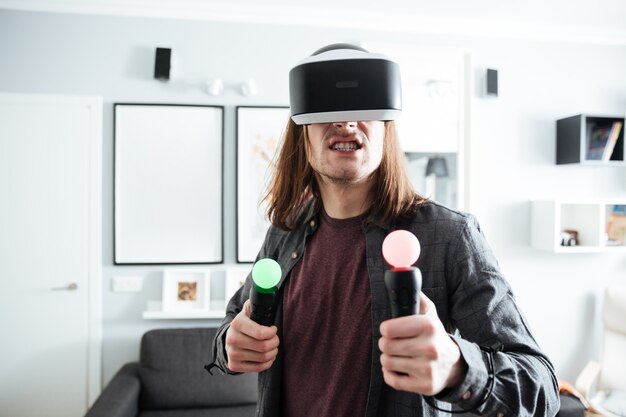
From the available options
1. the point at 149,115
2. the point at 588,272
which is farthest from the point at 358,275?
the point at 588,272

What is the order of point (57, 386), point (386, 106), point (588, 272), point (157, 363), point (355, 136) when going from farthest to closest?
point (588, 272) < point (57, 386) < point (157, 363) < point (355, 136) < point (386, 106)

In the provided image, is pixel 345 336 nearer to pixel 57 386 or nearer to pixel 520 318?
pixel 520 318

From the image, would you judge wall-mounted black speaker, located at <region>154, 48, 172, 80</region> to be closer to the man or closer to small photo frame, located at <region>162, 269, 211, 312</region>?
small photo frame, located at <region>162, 269, 211, 312</region>

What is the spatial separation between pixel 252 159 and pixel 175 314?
107 cm

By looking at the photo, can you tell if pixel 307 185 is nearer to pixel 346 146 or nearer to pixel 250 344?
pixel 346 146

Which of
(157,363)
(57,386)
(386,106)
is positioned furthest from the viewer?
(57,386)

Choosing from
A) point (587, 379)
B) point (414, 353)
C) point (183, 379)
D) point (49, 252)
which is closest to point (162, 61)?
point (49, 252)

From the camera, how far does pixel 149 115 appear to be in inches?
109

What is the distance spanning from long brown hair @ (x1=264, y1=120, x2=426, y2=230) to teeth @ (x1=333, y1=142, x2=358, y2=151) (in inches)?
5.3

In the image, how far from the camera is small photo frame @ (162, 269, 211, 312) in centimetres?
278

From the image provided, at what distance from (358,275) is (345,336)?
0.41 feet

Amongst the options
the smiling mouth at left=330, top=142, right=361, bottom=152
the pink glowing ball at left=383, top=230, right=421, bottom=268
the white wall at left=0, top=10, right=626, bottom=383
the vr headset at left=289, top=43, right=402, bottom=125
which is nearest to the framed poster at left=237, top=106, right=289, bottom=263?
the white wall at left=0, top=10, right=626, bottom=383

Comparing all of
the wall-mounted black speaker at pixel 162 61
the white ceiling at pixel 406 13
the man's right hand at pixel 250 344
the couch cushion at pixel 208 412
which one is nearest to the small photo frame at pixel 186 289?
the couch cushion at pixel 208 412

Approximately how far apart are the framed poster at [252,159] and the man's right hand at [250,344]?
6.80ft
